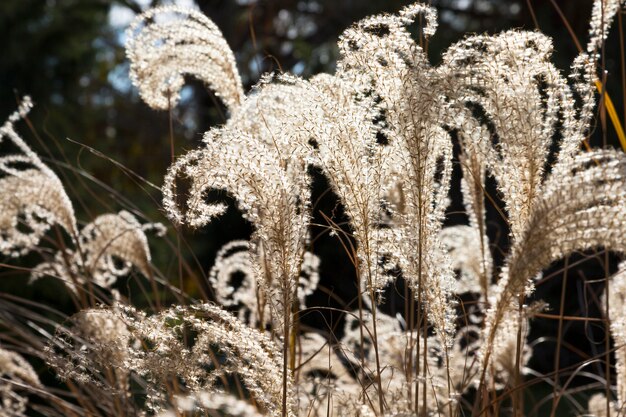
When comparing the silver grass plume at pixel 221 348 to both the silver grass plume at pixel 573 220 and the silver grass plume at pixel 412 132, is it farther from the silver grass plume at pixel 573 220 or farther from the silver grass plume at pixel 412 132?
the silver grass plume at pixel 573 220

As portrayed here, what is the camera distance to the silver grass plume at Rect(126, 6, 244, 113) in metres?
2.06

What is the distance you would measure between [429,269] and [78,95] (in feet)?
17.8

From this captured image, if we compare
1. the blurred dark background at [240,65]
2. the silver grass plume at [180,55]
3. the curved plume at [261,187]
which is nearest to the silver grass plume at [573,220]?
the curved plume at [261,187]

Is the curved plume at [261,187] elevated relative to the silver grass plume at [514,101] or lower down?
lower down

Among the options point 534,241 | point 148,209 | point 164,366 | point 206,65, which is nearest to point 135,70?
point 206,65

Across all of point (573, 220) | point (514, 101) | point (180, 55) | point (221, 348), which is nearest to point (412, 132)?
point (514, 101)

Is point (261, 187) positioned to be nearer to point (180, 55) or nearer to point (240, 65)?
point (180, 55)

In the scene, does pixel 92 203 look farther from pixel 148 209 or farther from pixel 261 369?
pixel 261 369

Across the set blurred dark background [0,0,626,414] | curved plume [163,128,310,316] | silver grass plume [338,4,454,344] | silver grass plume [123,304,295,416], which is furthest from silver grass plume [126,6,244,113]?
blurred dark background [0,0,626,414]

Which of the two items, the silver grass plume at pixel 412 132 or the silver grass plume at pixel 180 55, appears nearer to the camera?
the silver grass plume at pixel 412 132

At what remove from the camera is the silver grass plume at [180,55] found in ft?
6.77

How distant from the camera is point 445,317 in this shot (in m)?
1.47

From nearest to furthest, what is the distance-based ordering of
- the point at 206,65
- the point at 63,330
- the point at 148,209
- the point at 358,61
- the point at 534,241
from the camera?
the point at 534,241 < the point at 358,61 < the point at 63,330 < the point at 206,65 < the point at 148,209

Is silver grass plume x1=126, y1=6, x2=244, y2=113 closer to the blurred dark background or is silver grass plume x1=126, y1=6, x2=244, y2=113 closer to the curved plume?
the curved plume
